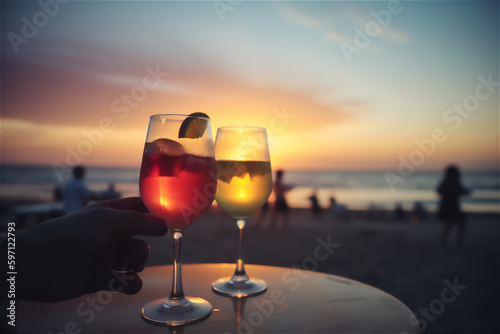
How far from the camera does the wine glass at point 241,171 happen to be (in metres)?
1.86

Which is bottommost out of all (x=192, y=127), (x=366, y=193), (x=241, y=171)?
(x=366, y=193)

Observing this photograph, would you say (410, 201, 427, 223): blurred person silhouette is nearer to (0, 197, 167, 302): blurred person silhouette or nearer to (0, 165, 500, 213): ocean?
(0, 165, 500, 213): ocean

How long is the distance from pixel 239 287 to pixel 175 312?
397 millimetres

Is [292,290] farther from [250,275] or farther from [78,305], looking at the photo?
[78,305]

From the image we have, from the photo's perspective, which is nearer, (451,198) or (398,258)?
(398,258)

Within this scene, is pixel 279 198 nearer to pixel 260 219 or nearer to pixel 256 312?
pixel 260 219

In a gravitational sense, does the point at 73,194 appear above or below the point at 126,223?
below

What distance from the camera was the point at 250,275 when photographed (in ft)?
6.05

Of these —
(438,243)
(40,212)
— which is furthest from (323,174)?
(40,212)

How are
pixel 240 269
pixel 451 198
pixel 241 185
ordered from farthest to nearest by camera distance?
pixel 451 198, pixel 241 185, pixel 240 269

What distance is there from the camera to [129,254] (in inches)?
53.6

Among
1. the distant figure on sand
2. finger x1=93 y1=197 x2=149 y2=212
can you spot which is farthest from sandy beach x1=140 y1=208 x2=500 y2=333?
finger x1=93 y1=197 x2=149 y2=212

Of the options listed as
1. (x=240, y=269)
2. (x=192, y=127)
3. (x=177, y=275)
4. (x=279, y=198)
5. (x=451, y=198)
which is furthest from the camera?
(x=279, y=198)

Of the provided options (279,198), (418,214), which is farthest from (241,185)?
(418,214)
